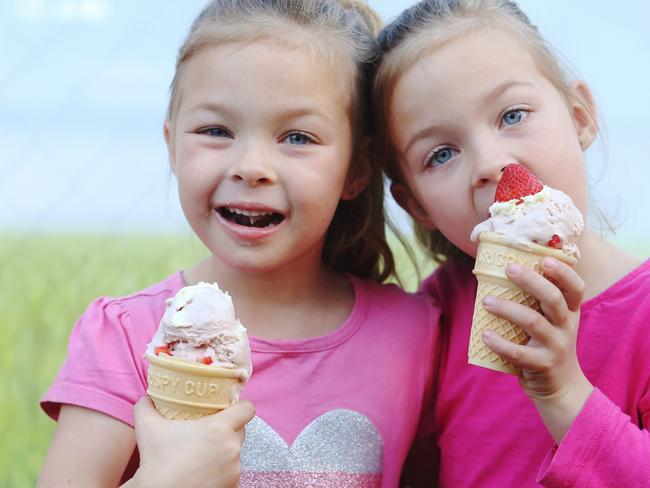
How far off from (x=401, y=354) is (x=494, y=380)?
11.9 inches

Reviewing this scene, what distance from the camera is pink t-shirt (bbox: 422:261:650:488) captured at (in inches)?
82.2

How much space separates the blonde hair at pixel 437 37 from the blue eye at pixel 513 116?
0.61 ft

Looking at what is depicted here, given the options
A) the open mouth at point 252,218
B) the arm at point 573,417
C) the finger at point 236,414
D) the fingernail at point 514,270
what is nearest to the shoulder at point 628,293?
the arm at point 573,417

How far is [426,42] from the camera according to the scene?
8.11 ft

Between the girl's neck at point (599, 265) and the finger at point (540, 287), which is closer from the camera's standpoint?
the finger at point (540, 287)

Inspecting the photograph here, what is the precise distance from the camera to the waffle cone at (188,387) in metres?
1.91

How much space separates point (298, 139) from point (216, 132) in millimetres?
246

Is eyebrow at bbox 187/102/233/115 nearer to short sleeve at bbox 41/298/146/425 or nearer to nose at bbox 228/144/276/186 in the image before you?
nose at bbox 228/144/276/186

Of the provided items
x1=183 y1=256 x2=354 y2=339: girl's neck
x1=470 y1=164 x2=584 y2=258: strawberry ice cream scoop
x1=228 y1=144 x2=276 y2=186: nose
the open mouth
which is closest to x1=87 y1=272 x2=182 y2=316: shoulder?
x1=183 y1=256 x2=354 y2=339: girl's neck

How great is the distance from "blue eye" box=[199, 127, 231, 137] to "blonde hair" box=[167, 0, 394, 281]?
0.19 meters

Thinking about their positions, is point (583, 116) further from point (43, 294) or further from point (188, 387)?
point (43, 294)

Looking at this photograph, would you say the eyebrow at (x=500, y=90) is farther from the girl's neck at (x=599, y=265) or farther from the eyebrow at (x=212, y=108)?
the eyebrow at (x=212, y=108)

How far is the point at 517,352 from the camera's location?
78.0 inches

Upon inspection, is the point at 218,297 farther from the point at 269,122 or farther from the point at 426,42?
the point at 426,42
